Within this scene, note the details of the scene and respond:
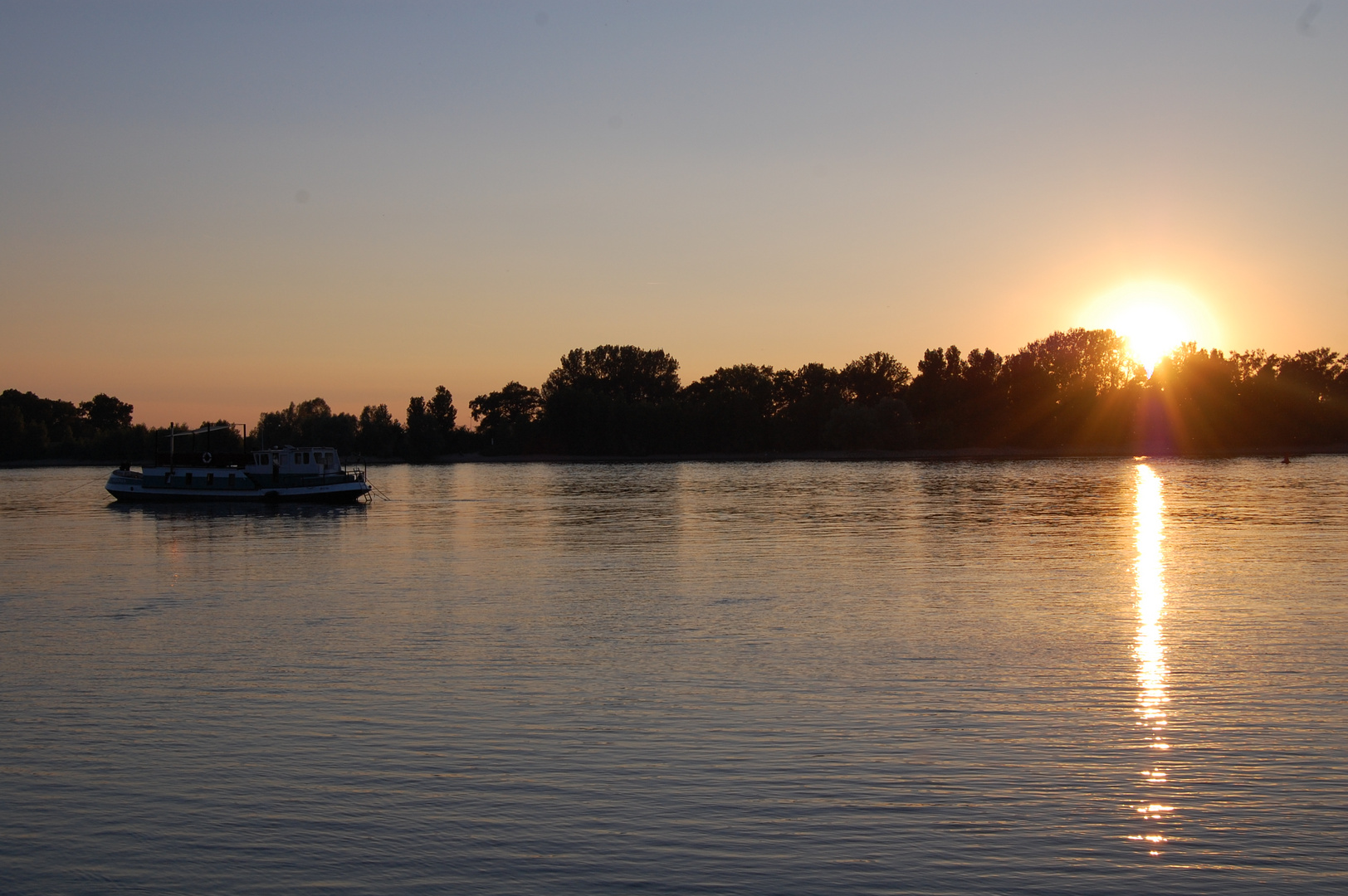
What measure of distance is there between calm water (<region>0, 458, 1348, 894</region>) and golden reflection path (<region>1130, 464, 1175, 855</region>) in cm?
8

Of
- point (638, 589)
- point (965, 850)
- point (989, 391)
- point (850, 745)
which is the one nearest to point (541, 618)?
point (638, 589)

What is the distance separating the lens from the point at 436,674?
17609 mm

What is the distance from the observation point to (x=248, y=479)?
80500mm

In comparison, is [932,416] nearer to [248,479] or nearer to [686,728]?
[248,479]

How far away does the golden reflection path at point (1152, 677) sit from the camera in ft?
35.2

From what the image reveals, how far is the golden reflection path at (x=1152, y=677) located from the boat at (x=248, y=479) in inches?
2256

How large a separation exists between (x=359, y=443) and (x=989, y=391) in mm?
104465

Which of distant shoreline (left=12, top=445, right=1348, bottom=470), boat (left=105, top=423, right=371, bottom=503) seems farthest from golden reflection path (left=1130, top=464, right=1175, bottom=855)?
distant shoreline (left=12, top=445, right=1348, bottom=470)

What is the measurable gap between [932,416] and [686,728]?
172279mm

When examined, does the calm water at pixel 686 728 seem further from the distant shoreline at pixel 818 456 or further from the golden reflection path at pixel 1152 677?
the distant shoreline at pixel 818 456

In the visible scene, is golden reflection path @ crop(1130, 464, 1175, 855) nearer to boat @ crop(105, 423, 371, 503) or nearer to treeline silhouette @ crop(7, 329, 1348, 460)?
boat @ crop(105, 423, 371, 503)

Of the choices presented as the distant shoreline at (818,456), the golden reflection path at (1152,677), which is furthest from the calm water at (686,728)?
the distant shoreline at (818,456)

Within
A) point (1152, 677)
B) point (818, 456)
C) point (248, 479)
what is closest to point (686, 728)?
point (1152, 677)

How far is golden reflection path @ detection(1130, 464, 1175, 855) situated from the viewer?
10.7 meters
